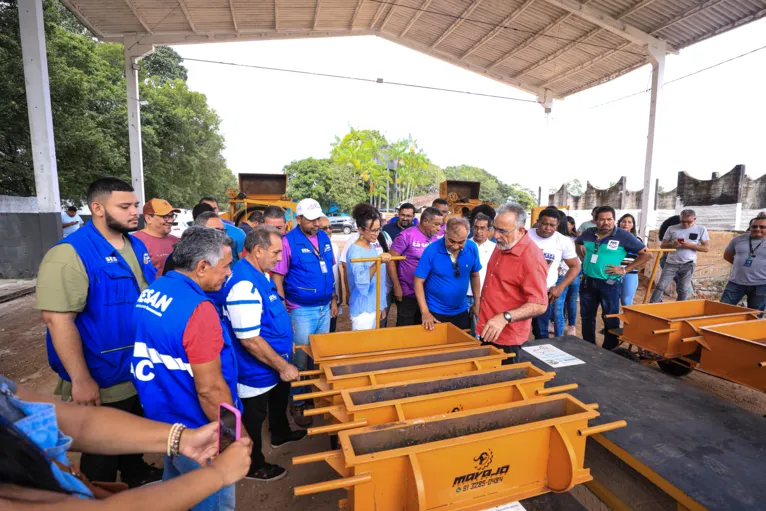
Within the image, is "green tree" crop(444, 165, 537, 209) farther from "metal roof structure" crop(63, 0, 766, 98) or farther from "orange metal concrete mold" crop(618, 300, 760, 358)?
"orange metal concrete mold" crop(618, 300, 760, 358)

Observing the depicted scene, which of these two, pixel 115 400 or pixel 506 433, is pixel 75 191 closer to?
pixel 115 400

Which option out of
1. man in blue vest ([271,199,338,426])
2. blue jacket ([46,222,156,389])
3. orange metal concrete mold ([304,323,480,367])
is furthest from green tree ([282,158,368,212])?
blue jacket ([46,222,156,389])

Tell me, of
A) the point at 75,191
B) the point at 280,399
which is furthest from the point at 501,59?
the point at 75,191

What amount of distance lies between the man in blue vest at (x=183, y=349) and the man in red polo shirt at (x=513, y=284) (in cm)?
171

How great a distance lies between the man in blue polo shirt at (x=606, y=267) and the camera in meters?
4.33

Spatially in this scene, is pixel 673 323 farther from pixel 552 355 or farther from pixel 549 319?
pixel 549 319

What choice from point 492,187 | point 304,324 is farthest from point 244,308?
point 492,187

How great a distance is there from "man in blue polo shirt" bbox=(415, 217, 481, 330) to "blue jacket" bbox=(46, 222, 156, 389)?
2.12 meters

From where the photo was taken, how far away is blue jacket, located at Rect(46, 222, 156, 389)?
78.7 inches

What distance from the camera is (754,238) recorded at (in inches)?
184

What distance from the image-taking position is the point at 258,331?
2.18 meters

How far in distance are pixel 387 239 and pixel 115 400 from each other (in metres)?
3.34

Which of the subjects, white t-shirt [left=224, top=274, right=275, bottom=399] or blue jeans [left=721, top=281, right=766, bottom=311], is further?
blue jeans [left=721, top=281, right=766, bottom=311]

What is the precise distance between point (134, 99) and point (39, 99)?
3980 mm
